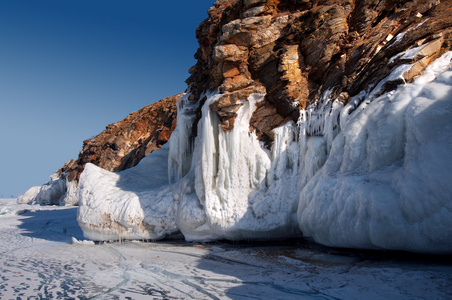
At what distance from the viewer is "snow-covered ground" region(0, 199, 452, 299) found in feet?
18.0

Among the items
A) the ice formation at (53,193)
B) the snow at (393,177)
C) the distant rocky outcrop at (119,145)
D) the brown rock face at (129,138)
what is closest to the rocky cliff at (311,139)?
the snow at (393,177)

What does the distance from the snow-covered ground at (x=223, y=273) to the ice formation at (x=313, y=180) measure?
1.88 ft

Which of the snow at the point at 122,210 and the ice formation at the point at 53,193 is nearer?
the snow at the point at 122,210

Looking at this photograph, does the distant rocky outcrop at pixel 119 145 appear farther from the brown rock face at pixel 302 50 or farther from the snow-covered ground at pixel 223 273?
the snow-covered ground at pixel 223 273

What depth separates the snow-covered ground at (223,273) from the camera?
549 cm

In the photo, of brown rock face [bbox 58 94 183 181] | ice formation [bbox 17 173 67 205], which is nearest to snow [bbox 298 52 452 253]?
brown rock face [bbox 58 94 183 181]

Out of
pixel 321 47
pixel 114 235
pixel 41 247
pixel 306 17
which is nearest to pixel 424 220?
pixel 321 47

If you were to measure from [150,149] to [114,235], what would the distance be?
13.9 meters

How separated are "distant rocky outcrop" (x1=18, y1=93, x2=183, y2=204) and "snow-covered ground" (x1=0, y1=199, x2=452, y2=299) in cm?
1733

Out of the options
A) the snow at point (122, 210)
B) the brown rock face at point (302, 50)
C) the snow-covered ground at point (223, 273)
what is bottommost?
the snow-covered ground at point (223, 273)

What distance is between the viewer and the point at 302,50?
36.1 feet

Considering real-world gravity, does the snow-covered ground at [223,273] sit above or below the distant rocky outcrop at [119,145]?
below

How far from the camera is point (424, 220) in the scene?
5699 millimetres

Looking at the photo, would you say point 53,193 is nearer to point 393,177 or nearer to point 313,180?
point 313,180
